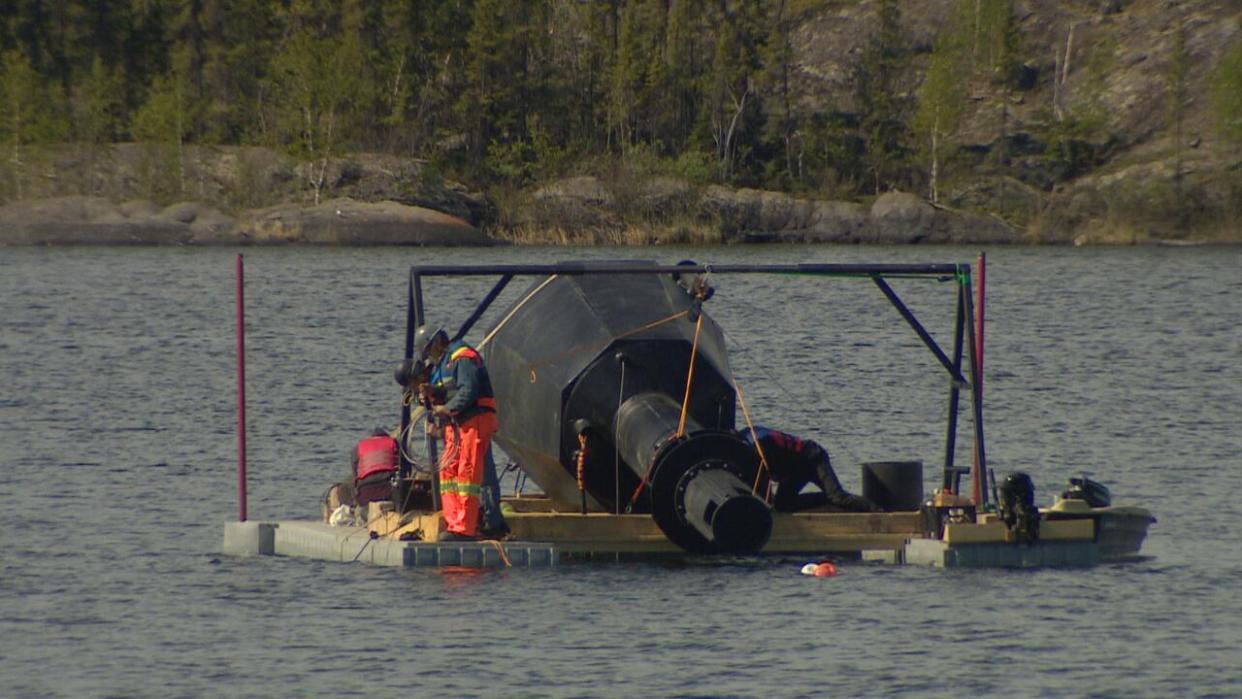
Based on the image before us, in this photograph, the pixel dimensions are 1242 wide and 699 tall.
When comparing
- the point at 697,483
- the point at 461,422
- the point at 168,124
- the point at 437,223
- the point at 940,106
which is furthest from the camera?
the point at 940,106

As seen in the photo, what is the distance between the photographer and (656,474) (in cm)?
2019

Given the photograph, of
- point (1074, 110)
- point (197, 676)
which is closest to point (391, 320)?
point (197, 676)

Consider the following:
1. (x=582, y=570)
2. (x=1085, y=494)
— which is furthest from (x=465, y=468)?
(x=1085, y=494)

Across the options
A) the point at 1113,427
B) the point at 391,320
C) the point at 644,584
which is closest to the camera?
the point at 644,584

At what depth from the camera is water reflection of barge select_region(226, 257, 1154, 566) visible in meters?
20.3

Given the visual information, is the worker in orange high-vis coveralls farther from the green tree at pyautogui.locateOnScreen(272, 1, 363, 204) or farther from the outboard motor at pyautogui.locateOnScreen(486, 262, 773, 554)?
the green tree at pyautogui.locateOnScreen(272, 1, 363, 204)

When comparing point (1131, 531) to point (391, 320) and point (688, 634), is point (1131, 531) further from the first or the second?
point (391, 320)

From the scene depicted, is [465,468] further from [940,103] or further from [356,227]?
[940,103]

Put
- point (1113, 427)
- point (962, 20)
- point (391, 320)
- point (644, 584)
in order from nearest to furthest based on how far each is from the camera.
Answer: point (644, 584) → point (1113, 427) → point (391, 320) → point (962, 20)

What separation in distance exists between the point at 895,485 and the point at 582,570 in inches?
144

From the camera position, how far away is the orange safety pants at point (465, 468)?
65.9ft

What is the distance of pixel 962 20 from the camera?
422 ft

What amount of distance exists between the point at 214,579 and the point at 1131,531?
28.8 ft

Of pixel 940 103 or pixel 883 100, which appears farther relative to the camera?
pixel 883 100
